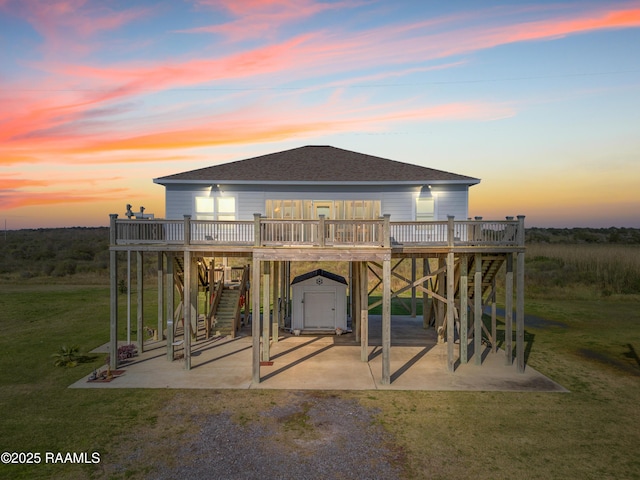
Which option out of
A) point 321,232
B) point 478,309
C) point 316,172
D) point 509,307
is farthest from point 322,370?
point 316,172

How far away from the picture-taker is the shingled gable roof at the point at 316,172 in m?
19.8

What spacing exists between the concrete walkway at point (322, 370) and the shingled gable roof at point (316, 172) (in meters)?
7.22

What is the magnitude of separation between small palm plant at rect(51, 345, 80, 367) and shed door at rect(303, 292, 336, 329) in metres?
9.97

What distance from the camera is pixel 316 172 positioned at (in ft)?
68.4

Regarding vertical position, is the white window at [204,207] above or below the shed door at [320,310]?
above

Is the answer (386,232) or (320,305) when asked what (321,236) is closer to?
(386,232)

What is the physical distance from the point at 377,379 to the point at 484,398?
344 centimetres

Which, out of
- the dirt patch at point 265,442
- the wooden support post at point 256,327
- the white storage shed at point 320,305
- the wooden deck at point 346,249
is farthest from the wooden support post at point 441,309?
the wooden support post at point 256,327

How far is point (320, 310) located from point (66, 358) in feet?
35.9

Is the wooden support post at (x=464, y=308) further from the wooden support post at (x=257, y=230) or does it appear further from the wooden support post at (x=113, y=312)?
the wooden support post at (x=113, y=312)

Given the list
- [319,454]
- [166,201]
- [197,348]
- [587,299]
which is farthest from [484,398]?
[587,299]

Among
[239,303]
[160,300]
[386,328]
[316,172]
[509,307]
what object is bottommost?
[239,303]

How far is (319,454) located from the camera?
10203 mm

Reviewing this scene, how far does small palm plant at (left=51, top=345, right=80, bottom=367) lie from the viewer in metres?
16.9
